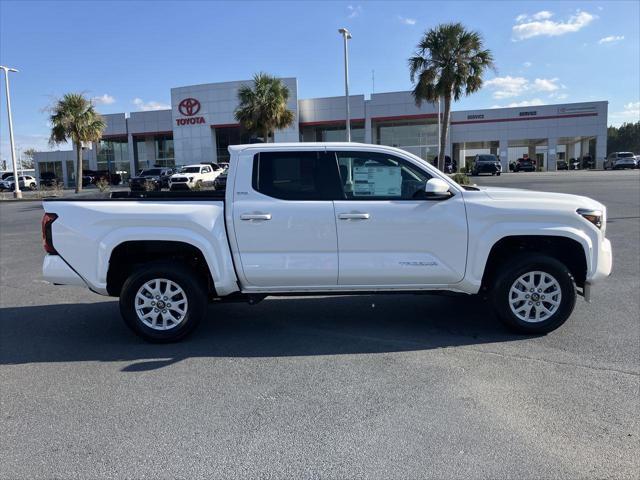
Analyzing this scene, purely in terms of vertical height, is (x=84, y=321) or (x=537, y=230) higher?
(x=537, y=230)

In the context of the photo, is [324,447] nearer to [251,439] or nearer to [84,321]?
[251,439]

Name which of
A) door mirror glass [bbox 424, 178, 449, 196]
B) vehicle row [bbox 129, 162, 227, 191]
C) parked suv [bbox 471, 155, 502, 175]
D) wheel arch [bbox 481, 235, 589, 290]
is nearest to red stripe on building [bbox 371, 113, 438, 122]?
parked suv [bbox 471, 155, 502, 175]

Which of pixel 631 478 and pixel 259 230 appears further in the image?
pixel 259 230

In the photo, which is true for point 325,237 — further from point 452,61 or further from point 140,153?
point 140,153

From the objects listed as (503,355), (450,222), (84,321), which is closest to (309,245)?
(450,222)

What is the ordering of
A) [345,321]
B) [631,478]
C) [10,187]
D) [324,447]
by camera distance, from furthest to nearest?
1. [10,187]
2. [345,321]
3. [324,447]
4. [631,478]

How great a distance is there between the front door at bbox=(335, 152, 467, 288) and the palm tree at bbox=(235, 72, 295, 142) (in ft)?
103

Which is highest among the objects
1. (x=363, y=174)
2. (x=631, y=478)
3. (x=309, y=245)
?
(x=363, y=174)

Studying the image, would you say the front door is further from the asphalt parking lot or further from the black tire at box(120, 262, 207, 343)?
the black tire at box(120, 262, 207, 343)

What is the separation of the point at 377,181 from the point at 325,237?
78 cm

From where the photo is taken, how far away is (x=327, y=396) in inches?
154

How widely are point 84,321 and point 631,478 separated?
5516 millimetres

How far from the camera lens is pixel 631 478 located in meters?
2.84

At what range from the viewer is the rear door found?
4914mm
